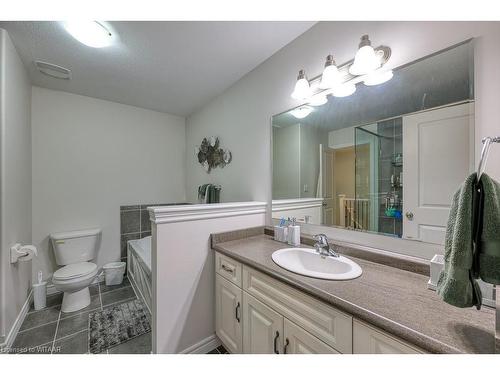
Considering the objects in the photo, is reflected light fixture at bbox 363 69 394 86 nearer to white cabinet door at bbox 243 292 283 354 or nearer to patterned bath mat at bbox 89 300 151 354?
white cabinet door at bbox 243 292 283 354

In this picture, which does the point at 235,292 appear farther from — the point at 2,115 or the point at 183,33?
the point at 2,115

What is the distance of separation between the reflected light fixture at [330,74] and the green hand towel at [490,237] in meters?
0.94

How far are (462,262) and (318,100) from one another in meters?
1.20

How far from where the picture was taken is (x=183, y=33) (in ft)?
4.68

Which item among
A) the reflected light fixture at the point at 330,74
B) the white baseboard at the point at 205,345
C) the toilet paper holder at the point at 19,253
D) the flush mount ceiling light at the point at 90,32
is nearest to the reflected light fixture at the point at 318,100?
the reflected light fixture at the point at 330,74

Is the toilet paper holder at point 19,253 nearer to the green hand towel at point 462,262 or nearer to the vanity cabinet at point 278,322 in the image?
the vanity cabinet at point 278,322

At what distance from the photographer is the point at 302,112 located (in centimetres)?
153

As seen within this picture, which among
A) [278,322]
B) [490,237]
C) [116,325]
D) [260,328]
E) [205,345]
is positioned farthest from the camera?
[116,325]

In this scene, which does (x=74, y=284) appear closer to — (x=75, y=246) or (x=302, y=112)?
(x=75, y=246)

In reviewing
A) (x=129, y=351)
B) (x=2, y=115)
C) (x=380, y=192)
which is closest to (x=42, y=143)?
(x=2, y=115)

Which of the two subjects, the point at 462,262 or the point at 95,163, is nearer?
the point at 462,262

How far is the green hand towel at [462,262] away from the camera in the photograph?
55cm

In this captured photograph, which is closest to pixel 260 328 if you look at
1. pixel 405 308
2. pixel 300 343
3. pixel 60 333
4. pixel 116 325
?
pixel 300 343
